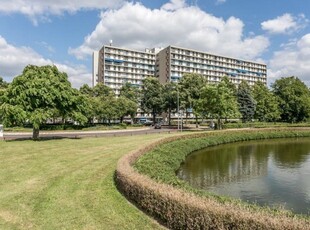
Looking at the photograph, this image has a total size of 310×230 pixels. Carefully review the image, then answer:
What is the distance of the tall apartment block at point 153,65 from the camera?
133250 mm

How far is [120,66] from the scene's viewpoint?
135875mm

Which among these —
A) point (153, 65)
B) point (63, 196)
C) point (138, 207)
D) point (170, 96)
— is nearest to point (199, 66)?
point (153, 65)

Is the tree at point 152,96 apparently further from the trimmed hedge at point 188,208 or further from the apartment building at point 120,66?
the trimmed hedge at point 188,208

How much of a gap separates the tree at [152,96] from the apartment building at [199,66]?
43180 millimetres

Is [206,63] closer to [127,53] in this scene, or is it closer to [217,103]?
[127,53]

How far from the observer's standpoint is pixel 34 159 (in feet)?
75.1

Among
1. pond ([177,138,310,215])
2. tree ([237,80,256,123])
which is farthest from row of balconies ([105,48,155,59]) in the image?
pond ([177,138,310,215])

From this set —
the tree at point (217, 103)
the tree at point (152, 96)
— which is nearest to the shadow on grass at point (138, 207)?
the tree at point (217, 103)

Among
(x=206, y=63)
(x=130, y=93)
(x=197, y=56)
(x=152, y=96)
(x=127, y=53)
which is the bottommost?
(x=152, y=96)

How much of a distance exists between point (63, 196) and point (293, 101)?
84.0 meters

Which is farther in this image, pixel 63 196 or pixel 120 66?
pixel 120 66

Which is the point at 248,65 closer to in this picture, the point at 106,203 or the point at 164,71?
the point at 164,71

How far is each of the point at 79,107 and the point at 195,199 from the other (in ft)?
106

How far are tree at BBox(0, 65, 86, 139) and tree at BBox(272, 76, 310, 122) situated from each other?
221ft
